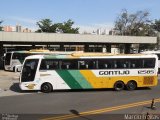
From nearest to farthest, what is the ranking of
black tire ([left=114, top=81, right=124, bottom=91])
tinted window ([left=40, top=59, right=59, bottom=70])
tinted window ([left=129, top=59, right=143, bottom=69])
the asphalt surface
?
the asphalt surface < tinted window ([left=40, top=59, right=59, bottom=70]) < black tire ([left=114, top=81, right=124, bottom=91]) < tinted window ([left=129, top=59, right=143, bottom=69])

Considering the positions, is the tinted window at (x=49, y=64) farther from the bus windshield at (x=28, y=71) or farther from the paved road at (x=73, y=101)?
the paved road at (x=73, y=101)

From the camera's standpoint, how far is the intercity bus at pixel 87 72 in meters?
25.0

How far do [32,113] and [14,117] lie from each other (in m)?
1.25

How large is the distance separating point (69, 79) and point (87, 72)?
4.33ft

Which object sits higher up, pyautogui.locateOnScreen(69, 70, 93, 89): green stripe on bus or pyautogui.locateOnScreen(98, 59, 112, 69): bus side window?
pyautogui.locateOnScreen(98, 59, 112, 69): bus side window

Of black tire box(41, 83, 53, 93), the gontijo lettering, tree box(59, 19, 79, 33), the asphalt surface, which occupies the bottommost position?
the asphalt surface

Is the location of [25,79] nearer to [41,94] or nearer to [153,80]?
[41,94]

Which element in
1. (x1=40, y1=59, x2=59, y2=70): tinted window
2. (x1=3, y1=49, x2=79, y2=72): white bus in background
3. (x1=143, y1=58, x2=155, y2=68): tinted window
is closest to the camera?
(x1=40, y1=59, x2=59, y2=70): tinted window

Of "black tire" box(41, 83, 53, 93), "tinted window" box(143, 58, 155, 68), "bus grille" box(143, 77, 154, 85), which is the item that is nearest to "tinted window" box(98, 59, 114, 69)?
"tinted window" box(143, 58, 155, 68)

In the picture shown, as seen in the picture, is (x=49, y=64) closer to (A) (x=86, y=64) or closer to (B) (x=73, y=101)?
(A) (x=86, y=64)

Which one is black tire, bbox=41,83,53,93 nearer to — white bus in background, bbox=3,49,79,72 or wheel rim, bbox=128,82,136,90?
wheel rim, bbox=128,82,136,90

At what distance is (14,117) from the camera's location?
15625 mm

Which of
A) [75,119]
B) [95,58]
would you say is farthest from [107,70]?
Answer: [75,119]

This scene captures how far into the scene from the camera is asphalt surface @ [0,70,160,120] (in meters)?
16.6
